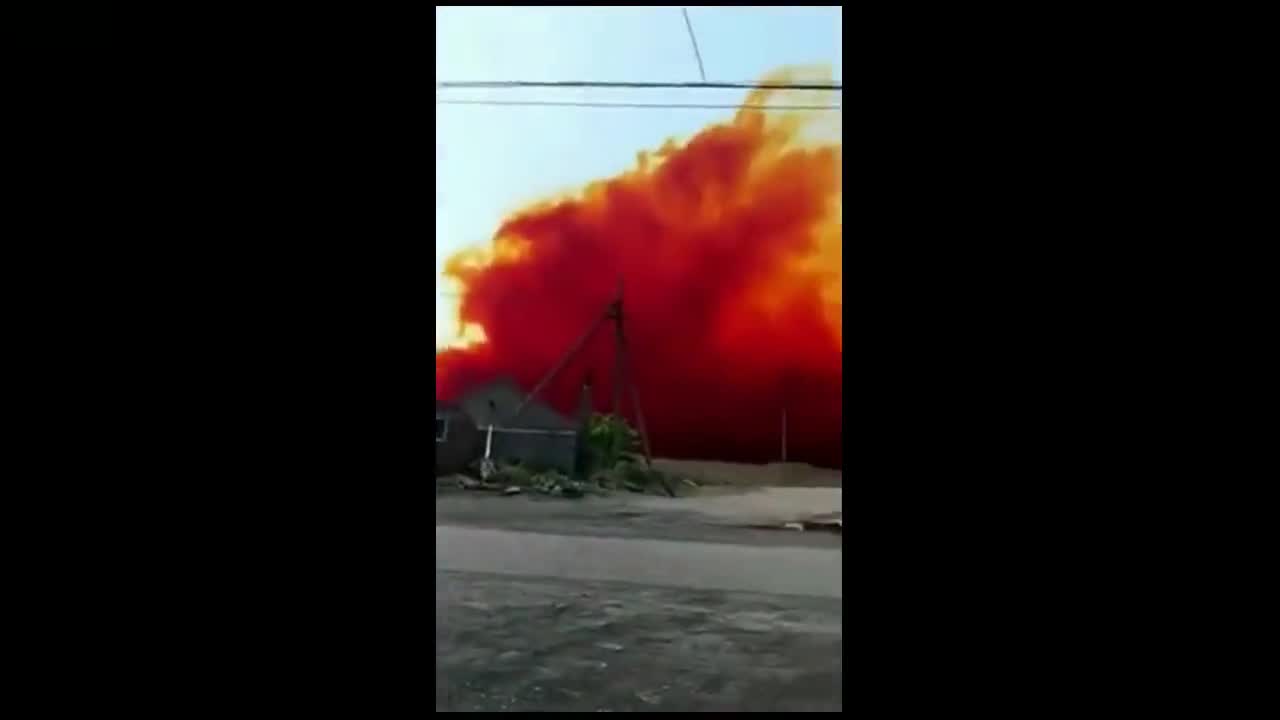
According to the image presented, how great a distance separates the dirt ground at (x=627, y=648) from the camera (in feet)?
6.71

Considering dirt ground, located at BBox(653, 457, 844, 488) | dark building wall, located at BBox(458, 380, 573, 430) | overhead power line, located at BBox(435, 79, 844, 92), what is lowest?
dirt ground, located at BBox(653, 457, 844, 488)

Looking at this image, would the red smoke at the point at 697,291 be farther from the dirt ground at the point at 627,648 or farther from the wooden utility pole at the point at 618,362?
the dirt ground at the point at 627,648

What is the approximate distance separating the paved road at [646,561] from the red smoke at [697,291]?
0.25 m

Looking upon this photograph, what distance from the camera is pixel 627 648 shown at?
2.20 meters

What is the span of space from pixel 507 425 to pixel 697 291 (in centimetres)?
64

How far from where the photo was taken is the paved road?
7.92ft

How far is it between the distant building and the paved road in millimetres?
212

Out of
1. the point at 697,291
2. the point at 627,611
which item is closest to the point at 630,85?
the point at 697,291

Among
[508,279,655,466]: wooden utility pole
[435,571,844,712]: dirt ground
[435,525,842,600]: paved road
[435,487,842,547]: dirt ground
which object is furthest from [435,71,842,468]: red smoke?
[435,571,844,712]: dirt ground

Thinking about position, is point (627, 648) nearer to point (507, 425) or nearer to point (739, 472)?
point (739, 472)

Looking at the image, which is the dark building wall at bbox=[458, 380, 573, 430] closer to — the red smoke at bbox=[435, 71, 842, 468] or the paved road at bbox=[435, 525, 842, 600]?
the red smoke at bbox=[435, 71, 842, 468]
